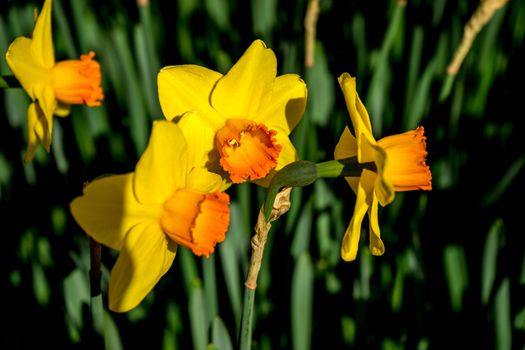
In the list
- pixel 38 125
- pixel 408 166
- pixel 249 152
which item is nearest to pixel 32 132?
pixel 38 125

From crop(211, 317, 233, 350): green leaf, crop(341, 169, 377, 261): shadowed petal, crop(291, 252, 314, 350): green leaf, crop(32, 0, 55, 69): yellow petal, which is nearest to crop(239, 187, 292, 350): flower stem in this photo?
crop(341, 169, 377, 261): shadowed petal

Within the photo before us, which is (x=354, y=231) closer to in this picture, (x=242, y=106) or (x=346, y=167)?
(x=346, y=167)

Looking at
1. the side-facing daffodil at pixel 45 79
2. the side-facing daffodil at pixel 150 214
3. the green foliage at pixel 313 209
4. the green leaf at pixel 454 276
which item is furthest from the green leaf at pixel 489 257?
the side-facing daffodil at pixel 45 79

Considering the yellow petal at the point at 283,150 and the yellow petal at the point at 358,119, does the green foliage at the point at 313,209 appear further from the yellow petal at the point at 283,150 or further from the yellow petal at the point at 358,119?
the yellow petal at the point at 358,119

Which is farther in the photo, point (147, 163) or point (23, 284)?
point (23, 284)

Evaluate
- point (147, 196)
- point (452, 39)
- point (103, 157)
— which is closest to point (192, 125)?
point (147, 196)

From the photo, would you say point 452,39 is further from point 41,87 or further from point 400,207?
point 41,87
